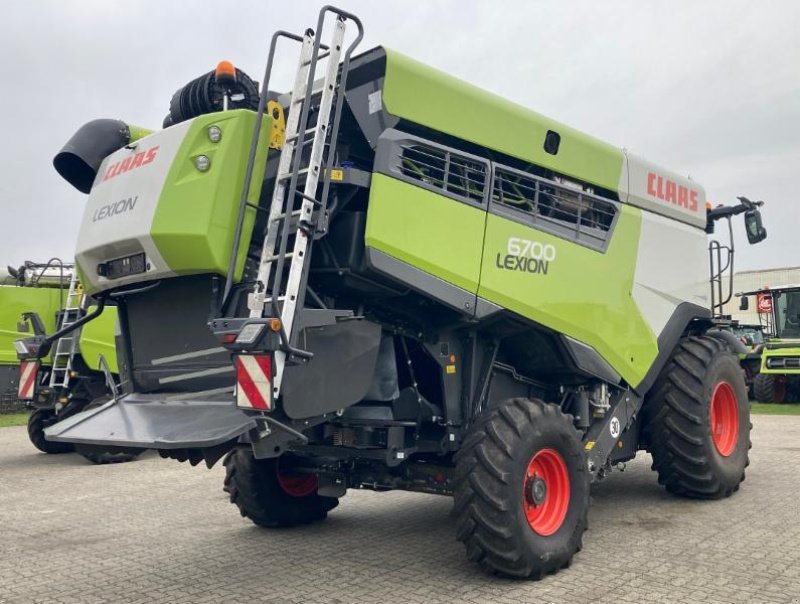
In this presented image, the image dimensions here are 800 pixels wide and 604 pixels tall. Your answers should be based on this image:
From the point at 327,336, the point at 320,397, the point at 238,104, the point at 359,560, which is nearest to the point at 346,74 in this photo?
the point at 238,104

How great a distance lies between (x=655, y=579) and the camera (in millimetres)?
4344

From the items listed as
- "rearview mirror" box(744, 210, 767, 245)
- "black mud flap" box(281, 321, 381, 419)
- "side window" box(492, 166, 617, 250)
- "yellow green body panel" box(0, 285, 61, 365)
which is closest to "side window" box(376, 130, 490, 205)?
"side window" box(492, 166, 617, 250)

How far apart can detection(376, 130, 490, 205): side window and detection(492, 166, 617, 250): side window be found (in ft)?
0.49

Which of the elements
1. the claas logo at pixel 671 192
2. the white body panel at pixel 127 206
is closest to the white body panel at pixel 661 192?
the claas logo at pixel 671 192

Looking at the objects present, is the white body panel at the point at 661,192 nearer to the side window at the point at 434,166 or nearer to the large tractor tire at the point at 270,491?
the side window at the point at 434,166

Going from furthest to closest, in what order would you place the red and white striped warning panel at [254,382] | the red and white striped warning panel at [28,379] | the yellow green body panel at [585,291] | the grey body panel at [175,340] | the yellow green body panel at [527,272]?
1. the red and white striped warning panel at [28,379]
2. the yellow green body panel at [585,291]
3. the grey body panel at [175,340]
4. the yellow green body panel at [527,272]
5. the red and white striped warning panel at [254,382]

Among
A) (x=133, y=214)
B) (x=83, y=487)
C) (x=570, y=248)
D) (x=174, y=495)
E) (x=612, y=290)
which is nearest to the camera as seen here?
(x=133, y=214)

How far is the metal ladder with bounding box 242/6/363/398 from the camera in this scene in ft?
12.7

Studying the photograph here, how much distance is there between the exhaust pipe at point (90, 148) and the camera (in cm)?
517

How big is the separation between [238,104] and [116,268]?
1.25 meters

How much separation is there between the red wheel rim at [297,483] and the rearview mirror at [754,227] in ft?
14.6

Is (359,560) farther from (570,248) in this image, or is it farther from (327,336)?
(570,248)

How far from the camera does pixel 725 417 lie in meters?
6.86

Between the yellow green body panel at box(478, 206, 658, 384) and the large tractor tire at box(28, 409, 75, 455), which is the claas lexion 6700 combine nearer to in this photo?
the yellow green body panel at box(478, 206, 658, 384)
